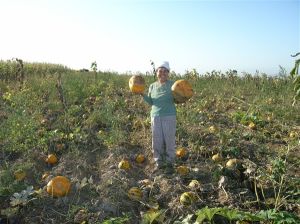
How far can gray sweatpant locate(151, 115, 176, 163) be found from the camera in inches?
203

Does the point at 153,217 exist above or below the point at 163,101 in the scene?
below

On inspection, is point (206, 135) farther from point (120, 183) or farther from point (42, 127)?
point (42, 127)

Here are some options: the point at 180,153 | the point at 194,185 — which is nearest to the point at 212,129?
the point at 180,153

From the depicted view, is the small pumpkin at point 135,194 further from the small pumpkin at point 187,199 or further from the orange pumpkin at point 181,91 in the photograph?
the orange pumpkin at point 181,91

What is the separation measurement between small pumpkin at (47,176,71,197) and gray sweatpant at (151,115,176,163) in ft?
4.27

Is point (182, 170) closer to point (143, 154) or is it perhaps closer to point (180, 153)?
point (180, 153)

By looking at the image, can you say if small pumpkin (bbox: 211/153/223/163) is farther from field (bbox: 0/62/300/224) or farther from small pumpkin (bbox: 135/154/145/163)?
small pumpkin (bbox: 135/154/145/163)

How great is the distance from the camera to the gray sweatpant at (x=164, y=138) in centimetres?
516

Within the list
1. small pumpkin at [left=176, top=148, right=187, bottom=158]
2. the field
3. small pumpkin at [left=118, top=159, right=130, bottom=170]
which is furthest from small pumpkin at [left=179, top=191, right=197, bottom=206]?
small pumpkin at [left=176, top=148, right=187, bottom=158]

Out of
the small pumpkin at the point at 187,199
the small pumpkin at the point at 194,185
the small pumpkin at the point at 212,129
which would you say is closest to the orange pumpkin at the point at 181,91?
the small pumpkin at the point at 194,185

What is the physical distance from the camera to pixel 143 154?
5.66 m

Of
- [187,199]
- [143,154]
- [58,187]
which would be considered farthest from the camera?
[143,154]

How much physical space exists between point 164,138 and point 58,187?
1592 millimetres

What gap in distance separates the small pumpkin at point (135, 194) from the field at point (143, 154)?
2 centimetres
